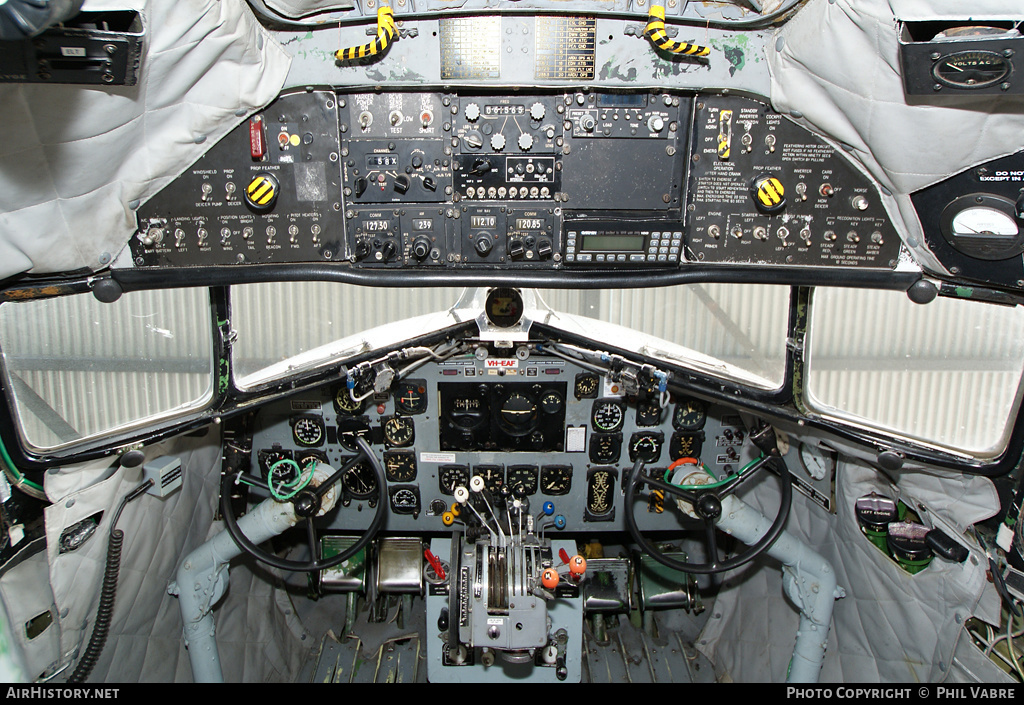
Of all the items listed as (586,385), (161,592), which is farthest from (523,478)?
(161,592)

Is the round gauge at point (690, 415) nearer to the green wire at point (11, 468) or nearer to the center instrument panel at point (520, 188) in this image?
the center instrument panel at point (520, 188)

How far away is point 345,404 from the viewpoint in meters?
3.15

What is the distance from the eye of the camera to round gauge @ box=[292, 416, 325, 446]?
3.20 metres

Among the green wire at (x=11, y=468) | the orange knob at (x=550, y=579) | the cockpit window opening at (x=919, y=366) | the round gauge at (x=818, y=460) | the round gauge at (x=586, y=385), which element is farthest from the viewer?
the round gauge at (x=586, y=385)

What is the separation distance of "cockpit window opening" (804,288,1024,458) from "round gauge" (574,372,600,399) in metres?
0.99

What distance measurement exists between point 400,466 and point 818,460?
215 cm

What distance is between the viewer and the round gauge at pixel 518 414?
123 inches

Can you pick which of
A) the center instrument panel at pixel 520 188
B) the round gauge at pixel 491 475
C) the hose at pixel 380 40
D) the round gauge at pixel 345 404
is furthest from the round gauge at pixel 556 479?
the hose at pixel 380 40

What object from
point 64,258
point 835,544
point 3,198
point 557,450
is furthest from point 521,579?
point 3,198

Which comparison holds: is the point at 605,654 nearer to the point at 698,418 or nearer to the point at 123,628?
the point at 698,418

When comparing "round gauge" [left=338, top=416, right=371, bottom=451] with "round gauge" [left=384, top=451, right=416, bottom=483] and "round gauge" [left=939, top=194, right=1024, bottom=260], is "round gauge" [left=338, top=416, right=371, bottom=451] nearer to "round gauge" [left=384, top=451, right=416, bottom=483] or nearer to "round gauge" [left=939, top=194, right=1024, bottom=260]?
"round gauge" [left=384, top=451, right=416, bottom=483]

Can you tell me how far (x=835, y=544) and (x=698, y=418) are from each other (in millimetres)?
887

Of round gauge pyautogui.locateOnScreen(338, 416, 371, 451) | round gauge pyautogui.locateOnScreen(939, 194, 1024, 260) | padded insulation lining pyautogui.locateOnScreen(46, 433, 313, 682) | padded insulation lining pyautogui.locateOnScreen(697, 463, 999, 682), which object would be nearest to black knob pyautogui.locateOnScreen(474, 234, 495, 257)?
round gauge pyautogui.locateOnScreen(338, 416, 371, 451)

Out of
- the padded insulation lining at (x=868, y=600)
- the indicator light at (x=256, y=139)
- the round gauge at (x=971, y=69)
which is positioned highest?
the round gauge at (x=971, y=69)
